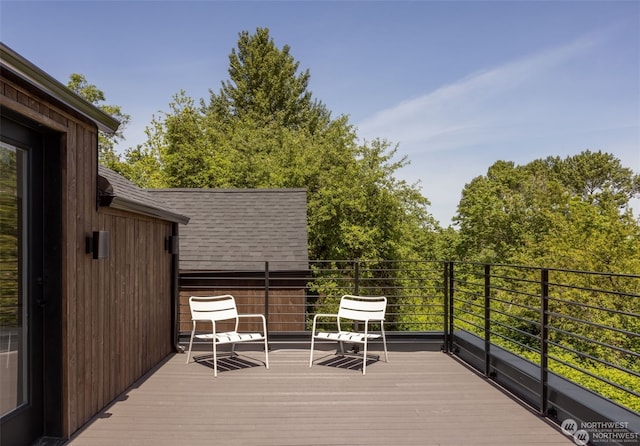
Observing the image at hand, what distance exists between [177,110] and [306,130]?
593 cm

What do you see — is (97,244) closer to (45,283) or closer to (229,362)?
(45,283)

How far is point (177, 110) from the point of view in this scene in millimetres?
19078

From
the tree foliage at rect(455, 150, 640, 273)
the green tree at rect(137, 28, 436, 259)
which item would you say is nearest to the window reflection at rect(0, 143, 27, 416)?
A: the green tree at rect(137, 28, 436, 259)

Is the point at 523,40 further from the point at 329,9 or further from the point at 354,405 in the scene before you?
the point at 354,405

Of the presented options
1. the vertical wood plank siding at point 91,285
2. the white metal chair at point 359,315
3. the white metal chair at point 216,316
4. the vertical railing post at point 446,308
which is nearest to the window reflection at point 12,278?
the vertical wood plank siding at point 91,285

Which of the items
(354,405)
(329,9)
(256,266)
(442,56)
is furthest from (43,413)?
(442,56)

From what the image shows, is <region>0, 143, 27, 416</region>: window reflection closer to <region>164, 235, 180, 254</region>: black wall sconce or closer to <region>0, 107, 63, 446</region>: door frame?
<region>0, 107, 63, 446</region>: door frame

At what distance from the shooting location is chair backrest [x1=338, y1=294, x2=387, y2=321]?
503 centimetres

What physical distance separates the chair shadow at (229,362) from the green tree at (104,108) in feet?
56.6

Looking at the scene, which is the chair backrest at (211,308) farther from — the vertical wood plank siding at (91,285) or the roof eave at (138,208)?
the roof eave at (138,208)

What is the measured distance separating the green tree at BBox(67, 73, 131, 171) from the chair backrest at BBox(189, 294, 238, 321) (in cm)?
1715

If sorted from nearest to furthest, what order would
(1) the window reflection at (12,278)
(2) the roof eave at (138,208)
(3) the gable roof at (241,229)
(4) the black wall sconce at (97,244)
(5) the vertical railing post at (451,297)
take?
(1) the window reflection at (12,278) < (4) the black wall sconce at (97,244) < (2) the roof eave at (138,208) < (5) the vertical railing post at (451,297) < (3) the gable roof at (241,229)

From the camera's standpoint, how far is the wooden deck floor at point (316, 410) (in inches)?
120

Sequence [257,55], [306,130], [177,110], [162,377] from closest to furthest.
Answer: [162,377] < [177,110] < [306,130] < [257,55]
